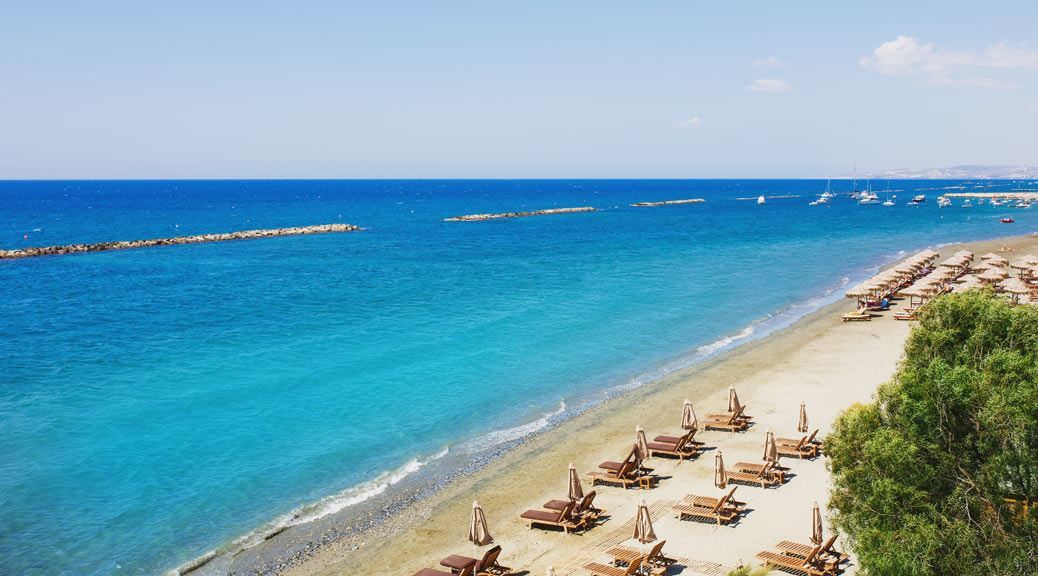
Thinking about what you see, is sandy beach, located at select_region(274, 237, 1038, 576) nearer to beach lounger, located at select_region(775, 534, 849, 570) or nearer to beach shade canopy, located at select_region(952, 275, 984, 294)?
beach lounger, located at select_region(775, 534, 849, 570)

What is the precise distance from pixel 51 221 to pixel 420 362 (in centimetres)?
12228

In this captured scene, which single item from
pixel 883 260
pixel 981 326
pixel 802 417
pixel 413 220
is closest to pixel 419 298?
pixel 802 417

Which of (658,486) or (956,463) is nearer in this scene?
(956,463)

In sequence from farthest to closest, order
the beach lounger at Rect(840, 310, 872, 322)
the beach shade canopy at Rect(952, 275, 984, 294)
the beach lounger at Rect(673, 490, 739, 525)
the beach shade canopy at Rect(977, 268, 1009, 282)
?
1. the beach shade canopy at Rect(977, 268, 1009, 282)
2. the beach lounger at Rect(840, 310, 872, 322)
3. the beach shade canopy at Rect(952, 275, 984, 294)
4. the beach lounger at Rect(673, 490, 739, 525)

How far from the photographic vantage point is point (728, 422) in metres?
22.0

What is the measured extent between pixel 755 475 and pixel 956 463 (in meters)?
7.91

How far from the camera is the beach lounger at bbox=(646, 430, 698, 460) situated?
19859mm

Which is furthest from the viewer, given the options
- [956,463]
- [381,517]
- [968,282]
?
[968,282]

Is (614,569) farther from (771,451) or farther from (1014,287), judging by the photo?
(1014,287)

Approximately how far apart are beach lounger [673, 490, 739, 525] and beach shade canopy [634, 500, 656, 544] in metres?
1.86

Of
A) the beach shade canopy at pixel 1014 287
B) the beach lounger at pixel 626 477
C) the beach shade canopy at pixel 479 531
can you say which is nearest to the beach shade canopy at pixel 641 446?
the beach lounger at pixel 626 477

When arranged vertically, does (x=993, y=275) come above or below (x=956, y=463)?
below

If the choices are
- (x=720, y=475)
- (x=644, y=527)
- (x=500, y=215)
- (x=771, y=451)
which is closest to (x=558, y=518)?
(x=644, y=527)

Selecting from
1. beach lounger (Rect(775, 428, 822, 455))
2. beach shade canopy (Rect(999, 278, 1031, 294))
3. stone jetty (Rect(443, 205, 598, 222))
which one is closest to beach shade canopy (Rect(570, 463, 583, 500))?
beach lounger (Rect(775, 428, 822, 455))
